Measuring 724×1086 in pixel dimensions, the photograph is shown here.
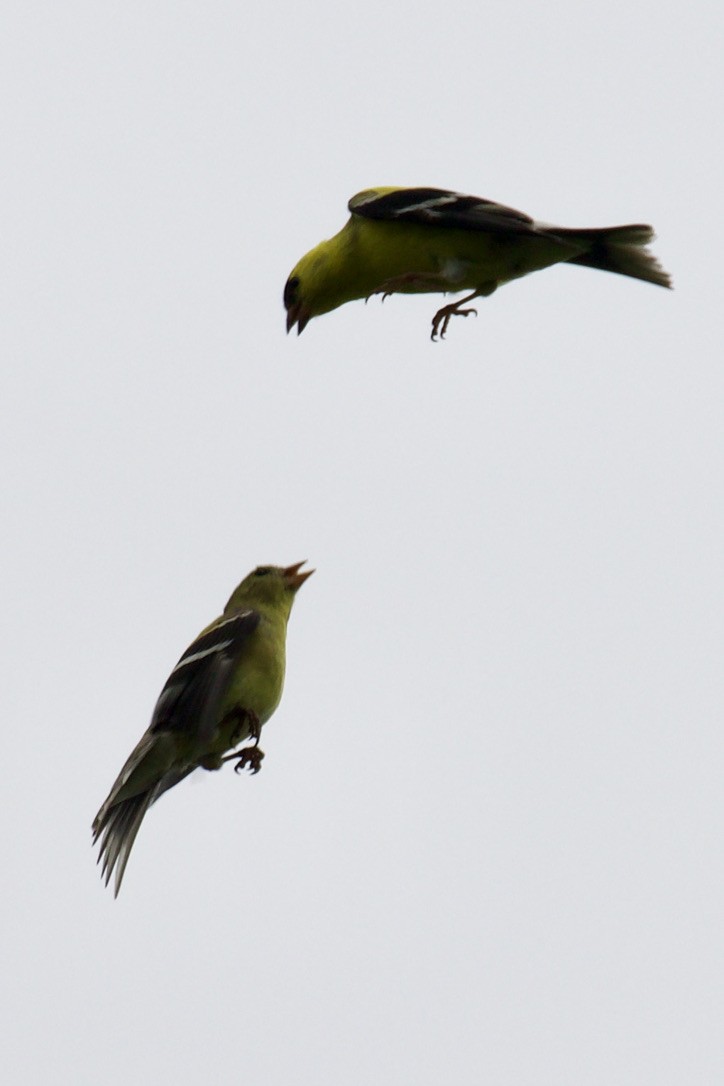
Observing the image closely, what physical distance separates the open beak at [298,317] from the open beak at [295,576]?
3.93 feet

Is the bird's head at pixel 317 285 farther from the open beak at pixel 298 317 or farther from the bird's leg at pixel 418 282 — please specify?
the bird's leg at pixel 418 282

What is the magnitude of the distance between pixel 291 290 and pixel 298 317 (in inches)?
4.3

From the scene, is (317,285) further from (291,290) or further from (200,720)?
(200,720)

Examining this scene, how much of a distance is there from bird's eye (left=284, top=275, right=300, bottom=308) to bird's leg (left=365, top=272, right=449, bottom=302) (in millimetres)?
438

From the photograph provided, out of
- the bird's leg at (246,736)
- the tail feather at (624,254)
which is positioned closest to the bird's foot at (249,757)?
the bird's leg at (246,736)

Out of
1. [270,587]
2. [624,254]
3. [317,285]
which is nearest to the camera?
[624,254]

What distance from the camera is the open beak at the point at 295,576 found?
740 centimetres

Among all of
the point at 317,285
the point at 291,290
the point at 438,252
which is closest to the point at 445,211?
the point at 438,252

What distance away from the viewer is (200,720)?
20.0 ft

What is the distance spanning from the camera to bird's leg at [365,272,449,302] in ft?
20.1

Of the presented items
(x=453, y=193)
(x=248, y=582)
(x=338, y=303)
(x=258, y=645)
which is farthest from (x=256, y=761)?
(x=453, y=193)

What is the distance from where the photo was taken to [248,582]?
7.41 meters

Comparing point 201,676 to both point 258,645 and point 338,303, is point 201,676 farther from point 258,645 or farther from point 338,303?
point 338,303

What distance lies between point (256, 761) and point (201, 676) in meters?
0.46
